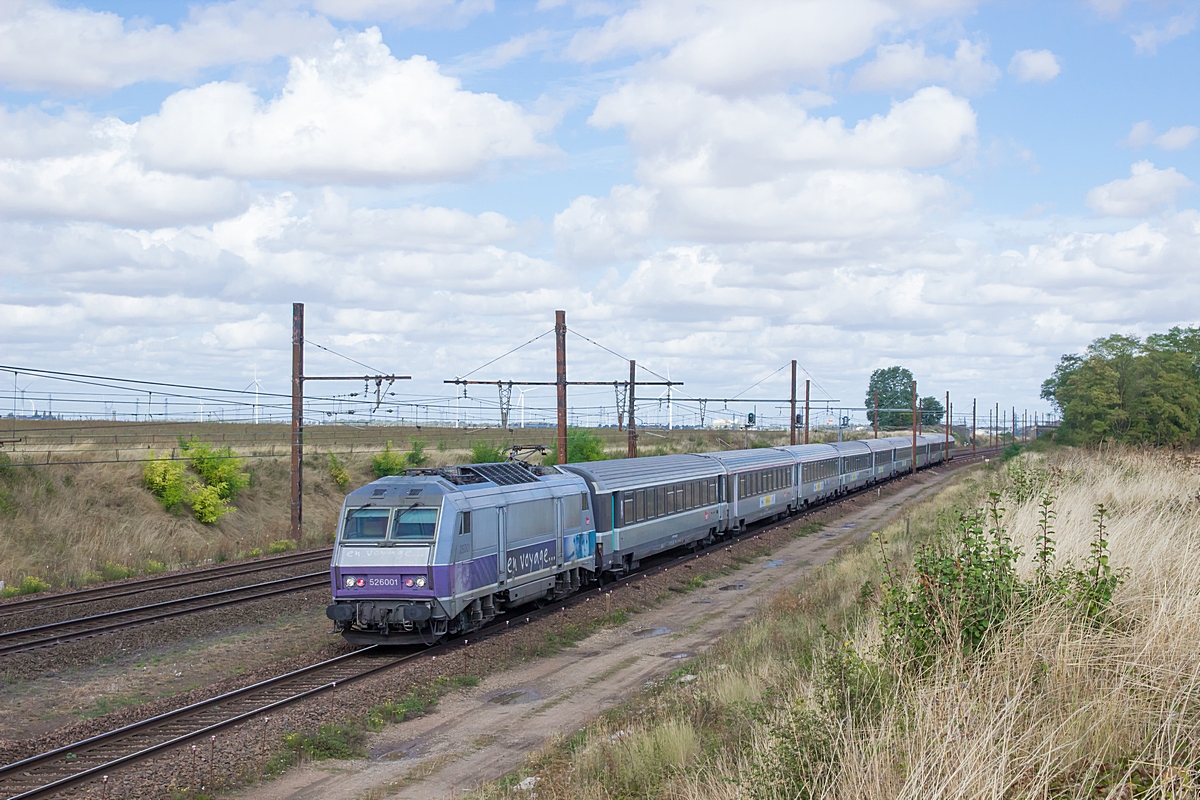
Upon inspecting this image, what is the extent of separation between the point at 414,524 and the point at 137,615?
25.8 ft

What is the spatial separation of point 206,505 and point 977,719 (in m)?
37.5

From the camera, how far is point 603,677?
1602 cm

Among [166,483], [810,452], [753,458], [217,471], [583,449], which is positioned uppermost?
[583,449]

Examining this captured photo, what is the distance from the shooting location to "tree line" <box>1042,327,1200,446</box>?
46.9 meters

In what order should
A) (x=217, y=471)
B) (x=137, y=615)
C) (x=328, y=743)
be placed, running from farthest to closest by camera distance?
1. (x=217, y=471)
2. (x=137, y=615)
3. (x=328, y=743)

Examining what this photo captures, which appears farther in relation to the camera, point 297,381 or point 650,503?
point 297,381

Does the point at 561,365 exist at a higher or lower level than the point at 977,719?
higher

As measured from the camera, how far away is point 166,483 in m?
38.8

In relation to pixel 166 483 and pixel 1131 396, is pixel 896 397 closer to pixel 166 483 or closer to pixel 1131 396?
pixel 1131 396

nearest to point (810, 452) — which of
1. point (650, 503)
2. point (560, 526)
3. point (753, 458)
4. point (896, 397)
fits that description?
point (753, 458)

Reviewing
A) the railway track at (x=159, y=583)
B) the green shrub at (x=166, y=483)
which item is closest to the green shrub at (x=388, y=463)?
the green shrub at (x=166, y=483)

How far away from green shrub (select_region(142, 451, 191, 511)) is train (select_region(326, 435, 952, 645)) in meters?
20.2

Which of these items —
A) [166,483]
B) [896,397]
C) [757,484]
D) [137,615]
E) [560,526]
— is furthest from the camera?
[896,397]

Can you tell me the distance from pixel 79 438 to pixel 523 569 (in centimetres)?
4365
